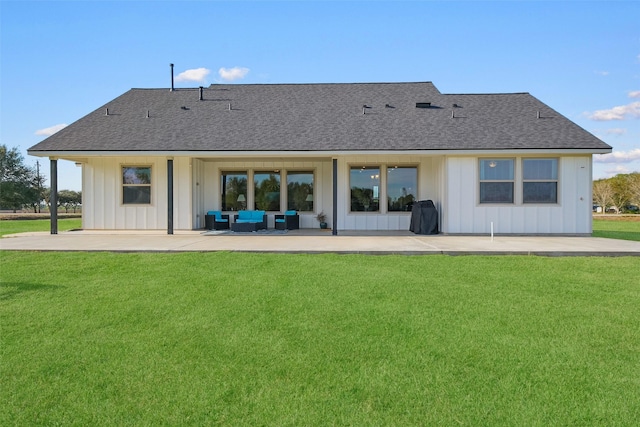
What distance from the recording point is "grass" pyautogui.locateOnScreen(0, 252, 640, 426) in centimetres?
239

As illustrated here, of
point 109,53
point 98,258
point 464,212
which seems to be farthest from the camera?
point 109,53

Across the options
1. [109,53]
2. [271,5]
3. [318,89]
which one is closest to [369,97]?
[318,89]

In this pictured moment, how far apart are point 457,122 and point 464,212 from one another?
349 cm

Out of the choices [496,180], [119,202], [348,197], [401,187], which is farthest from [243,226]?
[496,180]

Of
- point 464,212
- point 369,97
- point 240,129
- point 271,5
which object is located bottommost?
point 464,212

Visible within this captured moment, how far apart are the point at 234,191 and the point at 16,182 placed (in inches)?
1374

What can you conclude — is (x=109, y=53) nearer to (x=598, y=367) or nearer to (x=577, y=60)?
(x=598, y=367)

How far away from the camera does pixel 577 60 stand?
15859mm

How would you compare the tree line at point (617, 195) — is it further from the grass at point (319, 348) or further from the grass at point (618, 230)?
the grass at point (319, 348)

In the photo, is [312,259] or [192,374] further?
[312,259]

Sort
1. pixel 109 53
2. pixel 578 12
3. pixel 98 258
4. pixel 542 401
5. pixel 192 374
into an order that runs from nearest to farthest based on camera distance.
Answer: pixel 542 401 < pixel 192 374 < pixel 98 258 < pixel 578 12 < pixel 109 53

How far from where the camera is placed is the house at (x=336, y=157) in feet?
39.5

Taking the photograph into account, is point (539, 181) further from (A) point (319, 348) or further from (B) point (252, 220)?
(A) point (319, 348)

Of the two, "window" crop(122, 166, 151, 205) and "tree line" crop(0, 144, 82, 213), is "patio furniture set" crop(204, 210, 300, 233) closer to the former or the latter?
"window" crop(122, 166, 151, 205)
